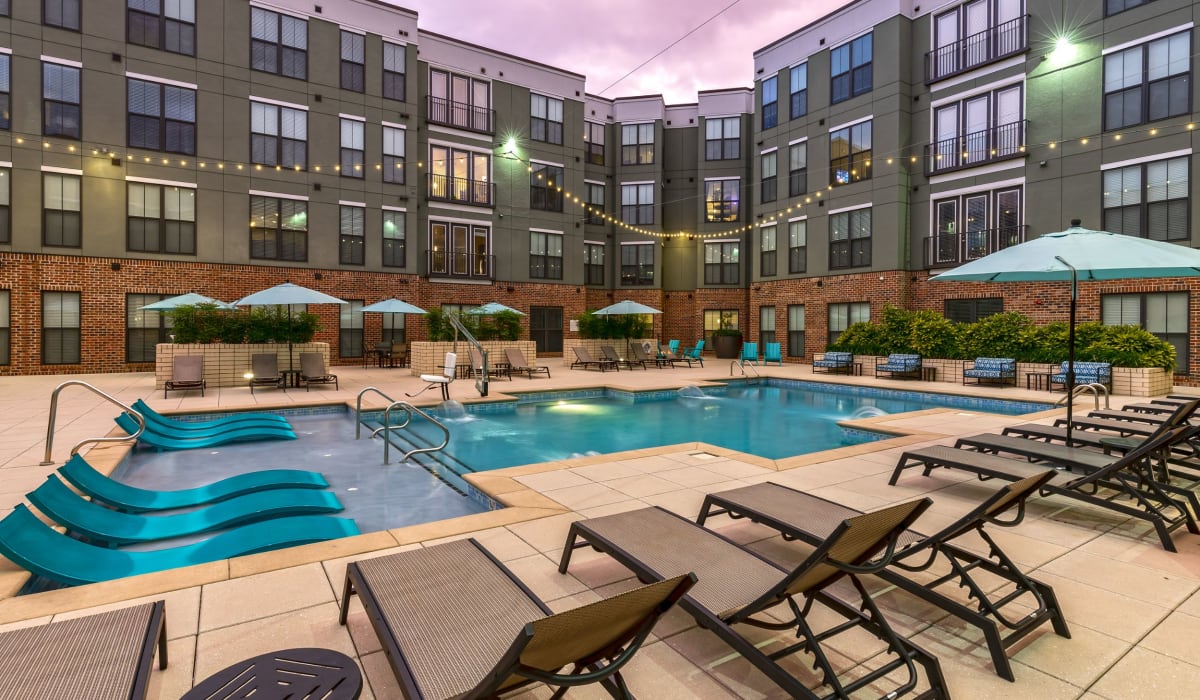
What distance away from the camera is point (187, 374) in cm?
1239

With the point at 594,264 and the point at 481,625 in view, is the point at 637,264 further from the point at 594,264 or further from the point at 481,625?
the point at 481,625

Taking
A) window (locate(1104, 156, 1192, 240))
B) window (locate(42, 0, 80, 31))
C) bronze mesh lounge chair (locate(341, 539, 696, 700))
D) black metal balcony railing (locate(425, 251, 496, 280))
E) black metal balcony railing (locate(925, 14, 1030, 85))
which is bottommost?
bronze mesh lounge chair (locate(341, 539, 696, 700))

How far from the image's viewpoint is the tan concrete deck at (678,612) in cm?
250

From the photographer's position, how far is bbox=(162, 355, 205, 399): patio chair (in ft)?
40.1

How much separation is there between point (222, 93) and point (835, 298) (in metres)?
20.9

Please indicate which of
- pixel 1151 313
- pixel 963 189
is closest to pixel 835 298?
pixel 963 189

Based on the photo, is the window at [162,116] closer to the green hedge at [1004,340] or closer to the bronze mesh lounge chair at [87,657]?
the bronze mesh lounge chair at [87,657]

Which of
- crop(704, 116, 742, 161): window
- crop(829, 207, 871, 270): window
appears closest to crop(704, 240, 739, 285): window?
crop(704, 116, 742, 161): window

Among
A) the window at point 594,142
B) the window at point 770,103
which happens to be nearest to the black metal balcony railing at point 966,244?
the window at point 770,103

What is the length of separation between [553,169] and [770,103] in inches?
363

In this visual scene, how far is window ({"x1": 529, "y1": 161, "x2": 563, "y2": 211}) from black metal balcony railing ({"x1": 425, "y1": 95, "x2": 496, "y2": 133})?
2322 millimetres

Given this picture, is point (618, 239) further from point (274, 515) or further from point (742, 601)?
point (742, 601)

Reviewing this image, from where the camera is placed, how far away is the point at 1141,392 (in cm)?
1252

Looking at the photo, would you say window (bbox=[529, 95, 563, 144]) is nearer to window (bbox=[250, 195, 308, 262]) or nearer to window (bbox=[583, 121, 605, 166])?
window (bbox=[583, 121, 605, 166])
